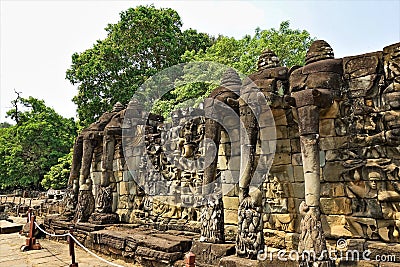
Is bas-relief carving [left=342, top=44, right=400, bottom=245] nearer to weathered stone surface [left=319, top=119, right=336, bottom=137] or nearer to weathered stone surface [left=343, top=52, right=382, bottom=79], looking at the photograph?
weathered stone surface [left=343, top=52, right=382, bottom=79]

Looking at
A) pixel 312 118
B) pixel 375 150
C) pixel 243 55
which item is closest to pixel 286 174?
pixel 312 118

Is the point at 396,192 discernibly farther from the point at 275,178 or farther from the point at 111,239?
the point at 111,239

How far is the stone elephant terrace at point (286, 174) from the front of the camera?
460 centimetres

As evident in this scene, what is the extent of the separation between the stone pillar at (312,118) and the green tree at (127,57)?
13.9 metres

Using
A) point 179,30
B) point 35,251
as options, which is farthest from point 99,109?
point 35,251

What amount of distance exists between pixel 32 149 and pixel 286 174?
25.0 meters

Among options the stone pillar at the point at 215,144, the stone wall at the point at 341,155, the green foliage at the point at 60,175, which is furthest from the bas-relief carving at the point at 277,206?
the green foliage at the point at 60,175

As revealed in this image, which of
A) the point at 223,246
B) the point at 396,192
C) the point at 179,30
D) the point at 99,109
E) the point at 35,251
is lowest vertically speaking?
the point at 35,251

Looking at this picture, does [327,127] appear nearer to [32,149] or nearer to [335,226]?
[335,226]

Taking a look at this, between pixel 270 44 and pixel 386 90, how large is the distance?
1015cm

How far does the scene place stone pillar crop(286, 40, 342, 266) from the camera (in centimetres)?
A: 443

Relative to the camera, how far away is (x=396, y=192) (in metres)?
4.48

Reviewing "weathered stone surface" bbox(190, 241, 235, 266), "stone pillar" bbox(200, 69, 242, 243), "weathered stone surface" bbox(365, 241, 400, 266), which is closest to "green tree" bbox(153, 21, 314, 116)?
"stone pillar" bbox(200, 69, 242, 243)

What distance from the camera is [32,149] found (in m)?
26.5
